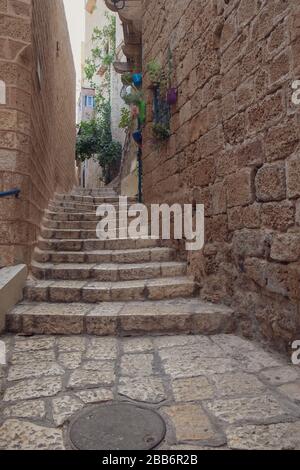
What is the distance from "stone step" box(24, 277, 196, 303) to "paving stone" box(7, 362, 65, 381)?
1.06m

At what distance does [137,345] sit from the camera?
254 cm

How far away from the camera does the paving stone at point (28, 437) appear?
1.40 metres

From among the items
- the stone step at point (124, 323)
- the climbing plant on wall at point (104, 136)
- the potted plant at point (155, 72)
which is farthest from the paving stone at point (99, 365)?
the climbing plant on wall at point (104, 136)

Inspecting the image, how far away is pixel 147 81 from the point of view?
5012 mm

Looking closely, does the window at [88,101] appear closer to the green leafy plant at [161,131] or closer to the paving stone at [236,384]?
the green leafy plant at [161,131]

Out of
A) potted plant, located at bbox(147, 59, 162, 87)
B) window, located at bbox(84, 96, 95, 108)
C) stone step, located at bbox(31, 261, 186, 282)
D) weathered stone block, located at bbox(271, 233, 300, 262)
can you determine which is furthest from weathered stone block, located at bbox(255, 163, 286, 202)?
window, located at bbox(84, 96, 95, 108)

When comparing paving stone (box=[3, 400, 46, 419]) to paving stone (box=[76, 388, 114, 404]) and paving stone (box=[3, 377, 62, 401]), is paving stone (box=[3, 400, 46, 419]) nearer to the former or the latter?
paving stone (box=[3, 377, 62, 401])

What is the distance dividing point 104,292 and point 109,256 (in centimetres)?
90

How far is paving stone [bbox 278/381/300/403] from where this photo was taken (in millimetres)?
1742

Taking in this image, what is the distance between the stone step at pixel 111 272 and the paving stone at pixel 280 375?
5.67 feet

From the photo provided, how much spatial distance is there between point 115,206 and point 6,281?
3.74 metres

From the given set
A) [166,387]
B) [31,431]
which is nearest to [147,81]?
[166,387]

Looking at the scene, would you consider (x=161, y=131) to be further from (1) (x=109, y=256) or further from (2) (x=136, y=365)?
(2) (x=136, y=365)

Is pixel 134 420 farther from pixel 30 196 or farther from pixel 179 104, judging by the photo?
pixel 179 104
